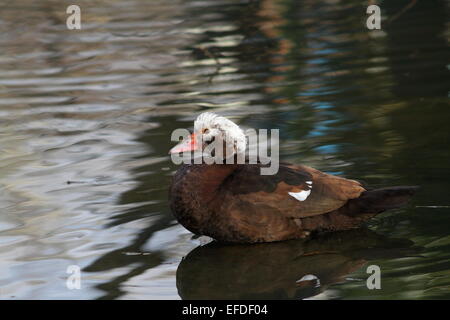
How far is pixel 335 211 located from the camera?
6.53 meters

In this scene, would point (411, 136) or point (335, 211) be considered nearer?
point (335, 211)

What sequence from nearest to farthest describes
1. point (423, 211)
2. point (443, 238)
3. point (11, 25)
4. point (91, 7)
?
point (443, 238) < point (423, 211) < point (11, 25) < point (91, 7)

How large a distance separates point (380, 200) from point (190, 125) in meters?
3.48

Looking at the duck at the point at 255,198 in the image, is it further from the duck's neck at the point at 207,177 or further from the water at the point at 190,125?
the water at the point at 190,125

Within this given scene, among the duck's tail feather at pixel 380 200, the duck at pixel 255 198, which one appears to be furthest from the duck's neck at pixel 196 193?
the duck's tail feather at pixel 380 200

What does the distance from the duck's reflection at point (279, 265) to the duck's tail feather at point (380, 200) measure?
A: 19cm

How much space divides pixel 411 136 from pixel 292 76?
317 cm

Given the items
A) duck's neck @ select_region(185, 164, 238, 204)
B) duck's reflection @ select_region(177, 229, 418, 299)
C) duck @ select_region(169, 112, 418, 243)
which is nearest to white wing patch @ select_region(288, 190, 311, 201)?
duck @ select_region(169, 112, 418, 243)

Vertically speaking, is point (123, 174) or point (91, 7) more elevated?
point (91, 7)

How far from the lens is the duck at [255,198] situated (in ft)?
20.6

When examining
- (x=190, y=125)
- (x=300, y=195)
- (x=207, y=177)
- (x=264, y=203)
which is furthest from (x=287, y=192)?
(x=190, y=125)

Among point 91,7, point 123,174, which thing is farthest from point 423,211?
point 91,7
